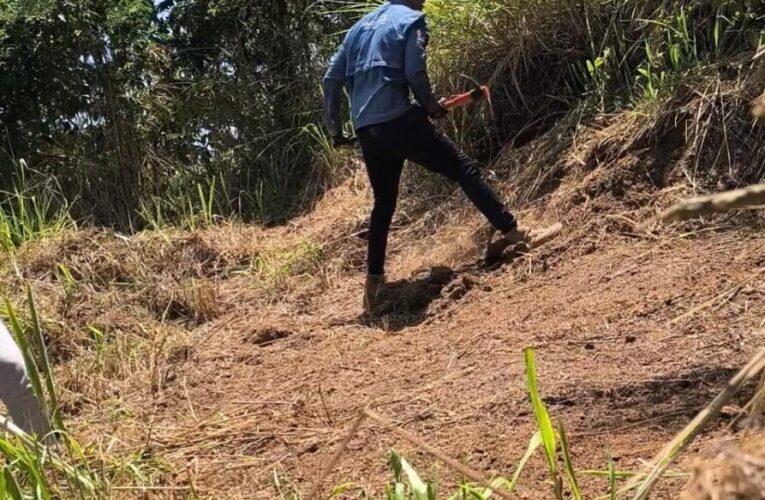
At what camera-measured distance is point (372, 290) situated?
4.54 meters

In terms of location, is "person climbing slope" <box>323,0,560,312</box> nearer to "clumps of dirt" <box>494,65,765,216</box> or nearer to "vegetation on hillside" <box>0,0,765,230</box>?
"clumps of dirt" <box>494,65,765,216</box>

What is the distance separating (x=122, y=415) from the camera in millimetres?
3422

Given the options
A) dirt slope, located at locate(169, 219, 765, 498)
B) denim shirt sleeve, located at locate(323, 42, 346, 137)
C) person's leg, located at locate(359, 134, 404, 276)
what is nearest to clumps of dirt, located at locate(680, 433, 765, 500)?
dirt slope, located at locate(169, 219, 765, 498)

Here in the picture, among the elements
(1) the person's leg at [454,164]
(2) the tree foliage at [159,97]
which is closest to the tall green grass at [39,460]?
(1) the person's leg at [454,164]

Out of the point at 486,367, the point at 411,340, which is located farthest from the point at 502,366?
the point at 411,340

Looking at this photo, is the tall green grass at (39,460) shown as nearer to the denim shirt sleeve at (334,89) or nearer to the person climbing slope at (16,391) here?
the person climbing slope at (16,391)

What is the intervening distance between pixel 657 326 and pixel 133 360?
236 cm

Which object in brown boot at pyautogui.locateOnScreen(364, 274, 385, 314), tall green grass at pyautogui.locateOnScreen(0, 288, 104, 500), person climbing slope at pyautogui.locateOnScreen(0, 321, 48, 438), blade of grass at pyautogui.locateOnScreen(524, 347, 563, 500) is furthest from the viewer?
brown boot at pyautogui.locateOnScreen(364, 274, 385, 314)

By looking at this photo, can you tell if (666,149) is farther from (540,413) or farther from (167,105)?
(167,105)

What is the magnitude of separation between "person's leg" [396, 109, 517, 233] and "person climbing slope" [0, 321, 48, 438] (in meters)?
2.20

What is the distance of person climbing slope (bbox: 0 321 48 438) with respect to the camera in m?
2.72

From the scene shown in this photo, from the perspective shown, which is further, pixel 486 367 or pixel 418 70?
pixel 418 70

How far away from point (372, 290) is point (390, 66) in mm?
1133

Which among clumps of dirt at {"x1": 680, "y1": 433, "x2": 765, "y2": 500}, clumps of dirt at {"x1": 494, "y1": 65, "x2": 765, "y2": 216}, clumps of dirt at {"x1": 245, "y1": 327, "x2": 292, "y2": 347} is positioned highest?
clumps of dirt at {"x1": 680, "y1": 433, "x2": 765, "y2": 500}
